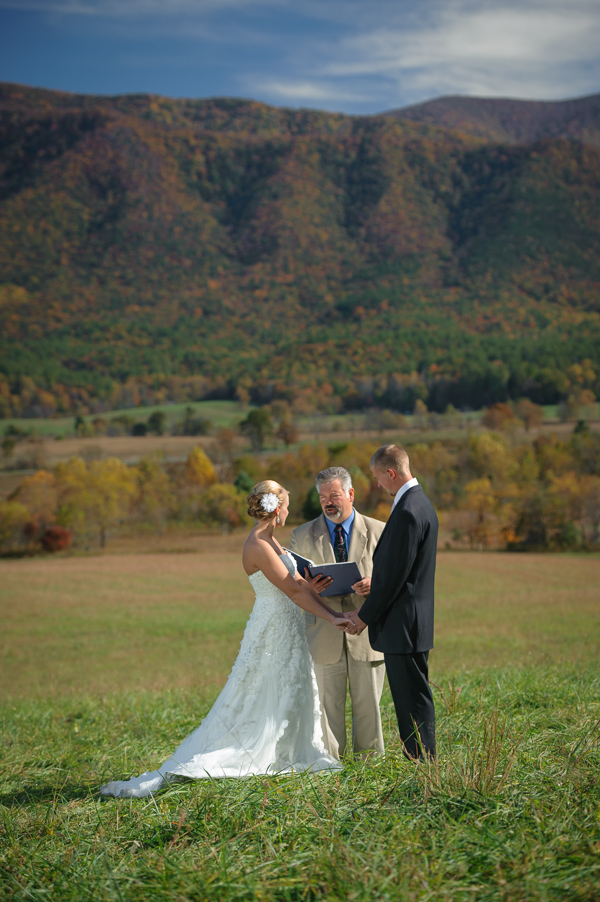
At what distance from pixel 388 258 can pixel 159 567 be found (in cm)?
15303

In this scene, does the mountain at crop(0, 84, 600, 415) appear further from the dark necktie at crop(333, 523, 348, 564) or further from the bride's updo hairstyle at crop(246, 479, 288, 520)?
the bride's updo hairstyle at crop(246, 479, 288, 520)

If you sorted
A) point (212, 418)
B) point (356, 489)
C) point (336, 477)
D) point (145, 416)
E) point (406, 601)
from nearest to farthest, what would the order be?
point (406, 601) → point (336, 477) → point (356, 489) → point (212, 418) → point (145, 416)

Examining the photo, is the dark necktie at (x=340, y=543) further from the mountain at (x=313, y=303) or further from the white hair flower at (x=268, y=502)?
the mountain at (x=313, y=303)

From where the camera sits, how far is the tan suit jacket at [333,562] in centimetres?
438

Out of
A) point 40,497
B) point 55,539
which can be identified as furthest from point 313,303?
point 55,539

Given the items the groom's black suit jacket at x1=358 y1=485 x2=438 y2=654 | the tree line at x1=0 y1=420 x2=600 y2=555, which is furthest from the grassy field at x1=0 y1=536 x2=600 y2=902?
the tree line at x1=0 y1=420 x2=600 y2=555

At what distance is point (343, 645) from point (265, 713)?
0.68m

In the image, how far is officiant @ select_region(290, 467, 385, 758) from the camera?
435cm

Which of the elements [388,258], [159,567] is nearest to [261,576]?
[159,567]

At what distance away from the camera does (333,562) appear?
4566mm

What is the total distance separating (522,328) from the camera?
414ft

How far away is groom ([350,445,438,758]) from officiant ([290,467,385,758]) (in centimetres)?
51

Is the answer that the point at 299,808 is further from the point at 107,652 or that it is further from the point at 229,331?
the point at 229,331

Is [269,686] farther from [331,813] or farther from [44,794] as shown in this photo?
[44,794]
